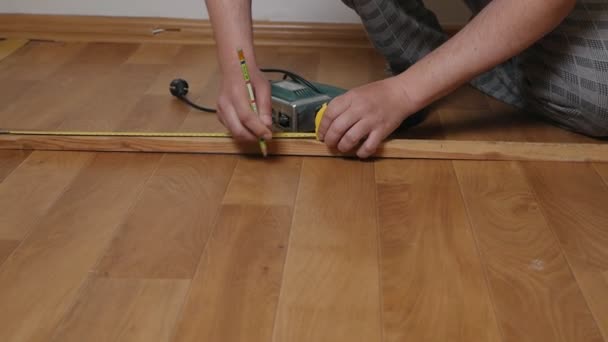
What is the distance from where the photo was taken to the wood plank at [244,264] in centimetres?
91

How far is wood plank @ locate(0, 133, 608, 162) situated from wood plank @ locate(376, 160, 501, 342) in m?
0.05

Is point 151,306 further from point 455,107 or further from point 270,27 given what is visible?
point 270,27

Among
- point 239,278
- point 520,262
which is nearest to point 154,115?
point 239,278

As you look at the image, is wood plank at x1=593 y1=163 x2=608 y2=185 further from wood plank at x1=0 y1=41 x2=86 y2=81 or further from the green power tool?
wood plank at x1=0 y1=41 x2=86 y2=81

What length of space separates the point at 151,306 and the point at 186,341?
0.09 meters

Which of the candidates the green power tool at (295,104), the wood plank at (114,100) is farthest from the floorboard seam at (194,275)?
the wood plank at (114,100)

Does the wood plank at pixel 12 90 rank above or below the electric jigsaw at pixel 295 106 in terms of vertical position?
below

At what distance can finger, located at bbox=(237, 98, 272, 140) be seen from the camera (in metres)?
1.30

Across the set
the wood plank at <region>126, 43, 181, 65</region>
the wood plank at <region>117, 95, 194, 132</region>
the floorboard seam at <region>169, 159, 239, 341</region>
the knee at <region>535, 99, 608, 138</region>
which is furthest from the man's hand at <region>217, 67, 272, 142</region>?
the wood plank at <region>126, 43, 181, 65</region>

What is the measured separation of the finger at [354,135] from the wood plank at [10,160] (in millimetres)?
663

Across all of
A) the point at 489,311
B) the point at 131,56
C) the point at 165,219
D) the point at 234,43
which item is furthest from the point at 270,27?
the point at 489,311

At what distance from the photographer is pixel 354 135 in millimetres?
1314

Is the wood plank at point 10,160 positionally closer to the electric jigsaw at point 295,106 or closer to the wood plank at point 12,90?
the wood plank at point 12,90

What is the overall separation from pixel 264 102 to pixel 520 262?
22.9 inches
